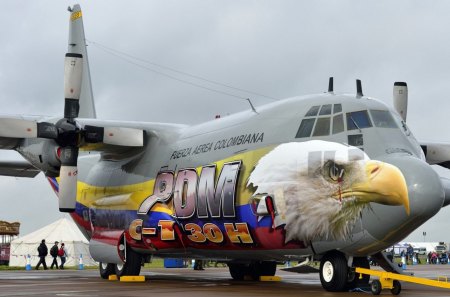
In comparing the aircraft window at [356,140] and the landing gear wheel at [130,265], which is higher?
the aircraft window at [356,140]

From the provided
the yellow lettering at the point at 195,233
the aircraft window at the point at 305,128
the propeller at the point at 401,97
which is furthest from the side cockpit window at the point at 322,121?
the propeller at the point at 401,97

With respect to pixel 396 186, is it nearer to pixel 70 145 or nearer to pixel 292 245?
pixel 292 245

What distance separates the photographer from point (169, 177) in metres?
19.7

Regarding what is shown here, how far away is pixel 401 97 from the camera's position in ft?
68.2

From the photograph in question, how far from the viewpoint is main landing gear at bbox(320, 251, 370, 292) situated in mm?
14281

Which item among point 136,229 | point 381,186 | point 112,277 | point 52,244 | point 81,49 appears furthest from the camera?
point 52,244

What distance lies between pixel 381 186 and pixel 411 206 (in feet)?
2.16

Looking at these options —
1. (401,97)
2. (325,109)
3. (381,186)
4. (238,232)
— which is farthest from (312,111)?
(401,97)

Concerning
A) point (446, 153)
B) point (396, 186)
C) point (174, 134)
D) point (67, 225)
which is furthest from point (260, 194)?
point (67, 225)

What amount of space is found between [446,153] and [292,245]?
803 centimetres

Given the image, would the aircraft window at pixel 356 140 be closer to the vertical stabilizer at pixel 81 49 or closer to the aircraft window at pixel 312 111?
the aircraft window at pixel 312 111

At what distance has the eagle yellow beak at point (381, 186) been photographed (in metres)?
13.2

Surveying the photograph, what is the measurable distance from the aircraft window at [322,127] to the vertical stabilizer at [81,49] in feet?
46.1

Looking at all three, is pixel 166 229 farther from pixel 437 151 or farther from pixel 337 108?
pixel 437 151
